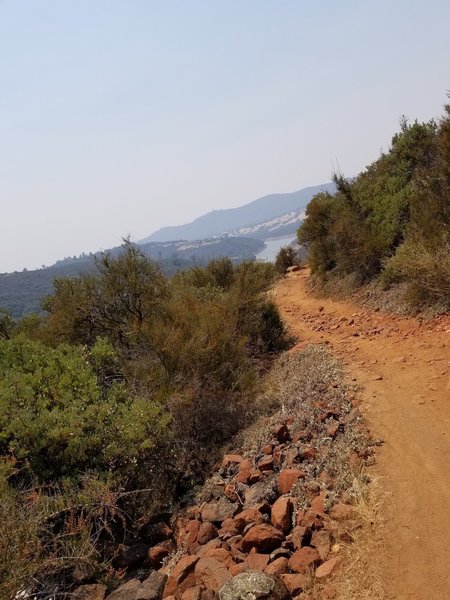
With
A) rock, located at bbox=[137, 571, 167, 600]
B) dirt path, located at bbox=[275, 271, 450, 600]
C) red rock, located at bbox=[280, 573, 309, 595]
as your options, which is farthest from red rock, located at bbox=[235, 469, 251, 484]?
red rock, located at bbox=[280, 573, 309, 595]

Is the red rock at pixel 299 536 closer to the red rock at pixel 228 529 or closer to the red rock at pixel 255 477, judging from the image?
the red rock at pixel 228 529

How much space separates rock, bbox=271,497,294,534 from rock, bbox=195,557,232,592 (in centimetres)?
73

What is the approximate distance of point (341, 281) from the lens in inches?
687

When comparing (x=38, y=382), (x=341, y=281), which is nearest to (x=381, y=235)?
(x=341, y=281)

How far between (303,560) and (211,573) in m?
0.92

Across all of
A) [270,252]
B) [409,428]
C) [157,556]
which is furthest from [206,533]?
[270,252]

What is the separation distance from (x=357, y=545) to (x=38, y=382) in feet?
16.8

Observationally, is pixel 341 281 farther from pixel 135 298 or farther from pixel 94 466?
pixel 94 466

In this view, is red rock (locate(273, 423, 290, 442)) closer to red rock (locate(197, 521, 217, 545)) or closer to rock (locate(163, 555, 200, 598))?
red rock (locate(197, 521, 217, 545))

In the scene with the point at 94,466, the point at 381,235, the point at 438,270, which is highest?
the point at 381,235

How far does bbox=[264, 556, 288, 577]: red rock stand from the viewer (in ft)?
13.2

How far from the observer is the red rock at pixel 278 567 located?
4.02 m

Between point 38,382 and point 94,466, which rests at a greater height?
point 38,382

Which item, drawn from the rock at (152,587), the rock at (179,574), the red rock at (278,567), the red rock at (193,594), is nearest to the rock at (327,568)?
the red rock at (278,567)
